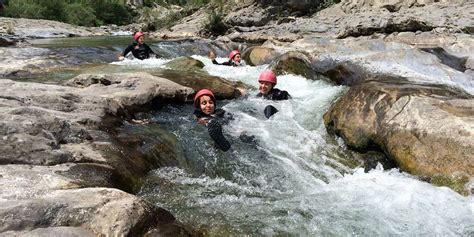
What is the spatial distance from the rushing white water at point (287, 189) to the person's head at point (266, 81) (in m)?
1.07

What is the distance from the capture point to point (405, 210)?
420cm

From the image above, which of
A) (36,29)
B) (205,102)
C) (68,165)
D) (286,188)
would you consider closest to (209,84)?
(205,102)

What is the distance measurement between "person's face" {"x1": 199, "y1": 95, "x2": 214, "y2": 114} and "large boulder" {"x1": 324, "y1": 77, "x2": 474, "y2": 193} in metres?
2.08

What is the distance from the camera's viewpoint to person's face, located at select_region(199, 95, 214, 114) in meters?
6.72

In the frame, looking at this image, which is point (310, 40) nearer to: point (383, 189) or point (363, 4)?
point (363, 4)

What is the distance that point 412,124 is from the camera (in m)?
5.65

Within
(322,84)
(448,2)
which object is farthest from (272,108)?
(448,2)

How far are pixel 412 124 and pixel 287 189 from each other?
2115 millimetres

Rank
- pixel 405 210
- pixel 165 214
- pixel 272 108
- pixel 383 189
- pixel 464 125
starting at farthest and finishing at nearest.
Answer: pixel 272 108 → pixel 464 125 → pixel 383 189 → pixel 405 210 → pixel 165 214

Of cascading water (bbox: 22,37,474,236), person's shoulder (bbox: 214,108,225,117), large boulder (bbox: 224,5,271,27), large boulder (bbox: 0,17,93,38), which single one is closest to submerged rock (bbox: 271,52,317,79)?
cascading water (bbox: 22,37,474,236)

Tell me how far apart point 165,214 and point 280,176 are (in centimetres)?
228

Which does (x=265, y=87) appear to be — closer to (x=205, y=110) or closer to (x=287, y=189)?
(x=205, y=110)

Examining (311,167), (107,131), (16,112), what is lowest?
(311,167)

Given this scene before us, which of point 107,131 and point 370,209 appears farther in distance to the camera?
point 107,131
